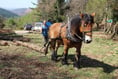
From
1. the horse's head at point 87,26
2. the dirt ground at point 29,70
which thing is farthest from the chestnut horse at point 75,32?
the dirt ground at point 29,70

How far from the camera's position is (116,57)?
1238 centimetres

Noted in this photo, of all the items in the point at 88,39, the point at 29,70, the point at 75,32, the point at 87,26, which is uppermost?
the point at 87,26

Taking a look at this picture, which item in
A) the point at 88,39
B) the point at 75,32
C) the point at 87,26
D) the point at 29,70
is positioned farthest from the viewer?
the point at 75,32

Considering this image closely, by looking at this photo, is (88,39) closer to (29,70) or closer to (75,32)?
(75,32)

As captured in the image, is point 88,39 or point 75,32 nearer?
point 88,39

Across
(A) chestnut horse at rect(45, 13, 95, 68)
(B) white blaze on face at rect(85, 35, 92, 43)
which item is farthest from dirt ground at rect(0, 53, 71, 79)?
(B) white blaze on face at rect(85, 35, 92, 43)

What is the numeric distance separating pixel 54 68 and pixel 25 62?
118 centimetres


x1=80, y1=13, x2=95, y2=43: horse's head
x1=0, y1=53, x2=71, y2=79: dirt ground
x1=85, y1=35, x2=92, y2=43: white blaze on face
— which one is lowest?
x1=0, y1=53, x2=71, y2=79: dirt ground

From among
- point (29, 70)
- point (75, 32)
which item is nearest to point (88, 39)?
point (75, 32)

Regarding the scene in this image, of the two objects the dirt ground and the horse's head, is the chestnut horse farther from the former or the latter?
the dirt ground

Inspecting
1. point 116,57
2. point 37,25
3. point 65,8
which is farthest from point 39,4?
point 116,57

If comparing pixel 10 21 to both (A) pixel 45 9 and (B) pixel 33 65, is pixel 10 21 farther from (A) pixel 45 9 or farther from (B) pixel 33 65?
(B) pixel 33 65

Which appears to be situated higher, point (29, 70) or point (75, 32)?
point (75, 32)

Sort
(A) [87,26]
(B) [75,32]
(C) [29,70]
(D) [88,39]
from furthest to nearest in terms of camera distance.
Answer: (B) [75,32] < (C) [29,70] < (A) [87,26] < (D) [88,39]
